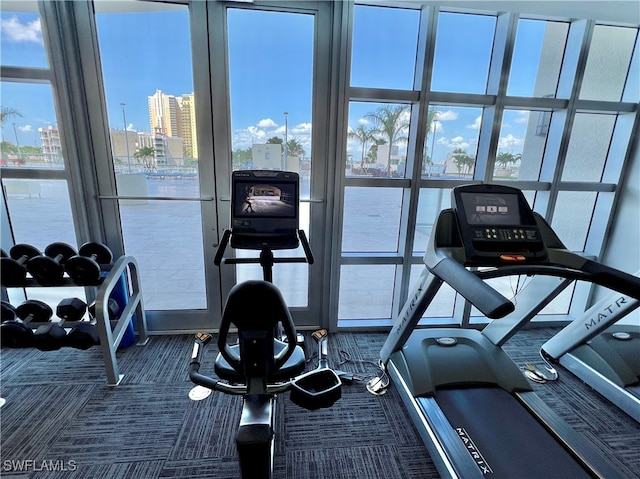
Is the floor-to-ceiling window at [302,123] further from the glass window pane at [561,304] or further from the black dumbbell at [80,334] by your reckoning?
the glass window pane at [561,304]

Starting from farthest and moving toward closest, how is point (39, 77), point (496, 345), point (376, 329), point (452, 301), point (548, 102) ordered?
point (452, 301) < point (376, 329) < point (548, 102) < point (496, 345) < point (39, 77)

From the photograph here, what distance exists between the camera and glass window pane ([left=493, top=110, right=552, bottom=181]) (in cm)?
282

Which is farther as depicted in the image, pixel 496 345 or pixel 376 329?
pixel 376 329

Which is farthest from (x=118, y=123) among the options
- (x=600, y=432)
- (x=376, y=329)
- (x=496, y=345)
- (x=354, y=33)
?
(x=600, y=432)

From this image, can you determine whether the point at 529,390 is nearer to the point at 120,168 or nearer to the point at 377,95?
the point at 377,95

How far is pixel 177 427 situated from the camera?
1.94 meters

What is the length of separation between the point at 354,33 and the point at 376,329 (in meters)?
2.68

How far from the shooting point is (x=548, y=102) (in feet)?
8.91

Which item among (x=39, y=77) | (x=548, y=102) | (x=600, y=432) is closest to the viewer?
(x=600, y=432)

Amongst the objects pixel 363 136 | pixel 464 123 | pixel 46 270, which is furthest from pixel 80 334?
pixel 464 123

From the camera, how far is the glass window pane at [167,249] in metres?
2.70

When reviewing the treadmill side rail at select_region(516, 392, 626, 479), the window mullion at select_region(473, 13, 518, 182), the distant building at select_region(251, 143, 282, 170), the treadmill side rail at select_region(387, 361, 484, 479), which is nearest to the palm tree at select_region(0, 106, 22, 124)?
the distant building at select_region(251, 143, 282, 170)

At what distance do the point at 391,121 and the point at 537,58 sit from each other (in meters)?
1.47

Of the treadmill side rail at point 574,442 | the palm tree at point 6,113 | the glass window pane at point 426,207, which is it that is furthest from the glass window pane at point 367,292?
the palm tree at point 6,113
